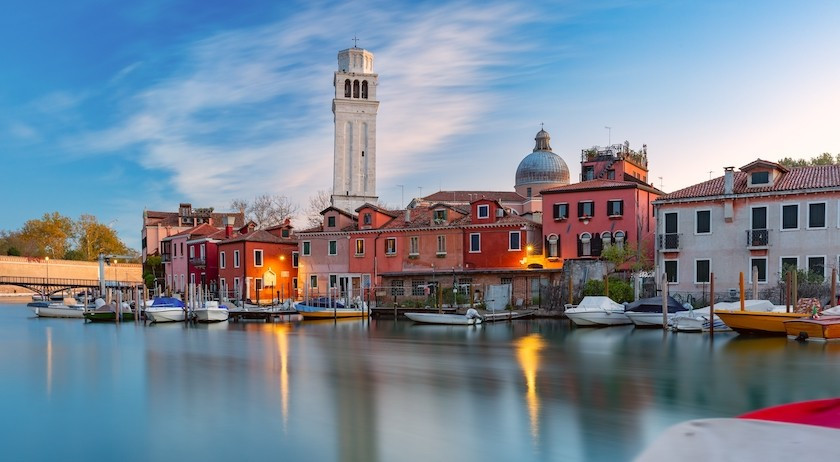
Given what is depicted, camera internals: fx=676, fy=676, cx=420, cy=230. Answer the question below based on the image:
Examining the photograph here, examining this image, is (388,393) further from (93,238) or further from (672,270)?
(93,238)

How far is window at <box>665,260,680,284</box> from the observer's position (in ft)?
103

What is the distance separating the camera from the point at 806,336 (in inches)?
887

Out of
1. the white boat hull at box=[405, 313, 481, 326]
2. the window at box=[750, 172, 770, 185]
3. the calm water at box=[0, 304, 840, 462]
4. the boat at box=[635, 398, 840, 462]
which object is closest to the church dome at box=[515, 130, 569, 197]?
the white boat hull at box=[405, 313, 481, 326]

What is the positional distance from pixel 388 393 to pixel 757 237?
20901mm

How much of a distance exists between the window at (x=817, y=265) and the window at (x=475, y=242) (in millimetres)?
15905

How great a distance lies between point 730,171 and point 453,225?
1460cm

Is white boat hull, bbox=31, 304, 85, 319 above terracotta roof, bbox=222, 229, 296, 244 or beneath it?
beneath

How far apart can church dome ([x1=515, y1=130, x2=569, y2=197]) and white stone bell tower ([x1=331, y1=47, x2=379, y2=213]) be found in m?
13.7

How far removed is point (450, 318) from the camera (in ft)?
108

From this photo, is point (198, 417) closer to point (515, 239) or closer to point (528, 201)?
point (515, 239)

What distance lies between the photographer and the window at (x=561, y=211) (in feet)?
116

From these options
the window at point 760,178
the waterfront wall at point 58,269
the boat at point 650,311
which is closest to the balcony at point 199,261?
the boat at point 650,311

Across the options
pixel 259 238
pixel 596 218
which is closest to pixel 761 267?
pixel 596 218

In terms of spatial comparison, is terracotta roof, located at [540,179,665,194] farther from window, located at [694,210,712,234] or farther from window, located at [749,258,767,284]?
window, located at [749,258,767,284]
